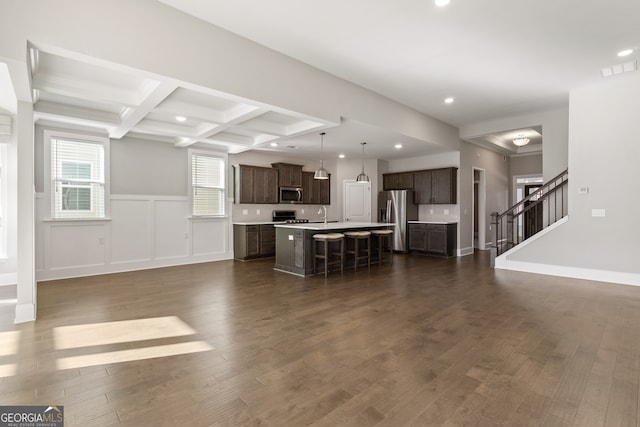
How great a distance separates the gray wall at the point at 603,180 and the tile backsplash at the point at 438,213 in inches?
108

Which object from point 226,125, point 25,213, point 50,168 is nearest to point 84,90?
point 25,213

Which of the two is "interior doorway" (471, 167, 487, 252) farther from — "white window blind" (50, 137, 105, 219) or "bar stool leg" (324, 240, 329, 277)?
"white window blind" (50, 137, 105, 219)

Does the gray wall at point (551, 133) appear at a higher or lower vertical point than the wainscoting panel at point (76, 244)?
higher

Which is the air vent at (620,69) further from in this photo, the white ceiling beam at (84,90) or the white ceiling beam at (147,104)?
the white ceiling beam at (84,90)

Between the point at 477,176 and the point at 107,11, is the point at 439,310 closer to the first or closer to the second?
the point at 107,11

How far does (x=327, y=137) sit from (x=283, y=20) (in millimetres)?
3102

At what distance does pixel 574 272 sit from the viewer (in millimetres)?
5484

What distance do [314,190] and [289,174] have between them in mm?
962

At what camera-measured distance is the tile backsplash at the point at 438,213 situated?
8.36 meters

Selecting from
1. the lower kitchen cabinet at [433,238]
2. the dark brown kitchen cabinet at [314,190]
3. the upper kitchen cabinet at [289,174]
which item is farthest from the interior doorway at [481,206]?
the upper kitchen cabinet at [289,174]

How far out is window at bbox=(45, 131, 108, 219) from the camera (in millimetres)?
5504

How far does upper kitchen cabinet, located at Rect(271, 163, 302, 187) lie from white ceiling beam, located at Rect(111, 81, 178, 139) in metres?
3.73

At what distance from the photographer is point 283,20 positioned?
3467mm

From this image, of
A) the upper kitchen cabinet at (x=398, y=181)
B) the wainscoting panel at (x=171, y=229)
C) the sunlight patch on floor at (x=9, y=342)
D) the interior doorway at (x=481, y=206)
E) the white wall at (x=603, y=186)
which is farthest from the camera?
the interior doorway at (x=481, y=206)
